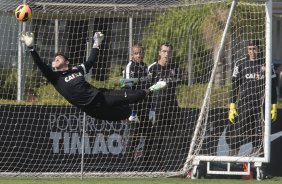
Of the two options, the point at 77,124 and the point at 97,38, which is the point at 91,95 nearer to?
the point at 97,38

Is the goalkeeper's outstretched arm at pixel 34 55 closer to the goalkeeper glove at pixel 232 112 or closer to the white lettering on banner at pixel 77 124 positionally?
the white lettering on banner at pixel 77 124

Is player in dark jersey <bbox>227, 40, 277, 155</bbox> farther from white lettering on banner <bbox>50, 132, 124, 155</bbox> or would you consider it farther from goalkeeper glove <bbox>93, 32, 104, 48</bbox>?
goalkeeper glove <bbox>93, 32, 104, 48</bbox>

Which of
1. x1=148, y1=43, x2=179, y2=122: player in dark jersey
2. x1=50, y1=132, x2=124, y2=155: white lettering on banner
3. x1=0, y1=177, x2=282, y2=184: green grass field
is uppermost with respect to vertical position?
x1=148, y1=43, x2=179, y2=122: player in dark jersey

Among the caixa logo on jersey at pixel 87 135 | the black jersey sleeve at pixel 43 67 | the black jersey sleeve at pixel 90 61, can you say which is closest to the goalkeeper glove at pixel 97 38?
the black jersey sleeve at pixel 90 61

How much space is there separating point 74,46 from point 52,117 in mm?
1626

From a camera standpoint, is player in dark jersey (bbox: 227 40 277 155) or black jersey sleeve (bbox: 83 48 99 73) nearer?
black jersey sleeve (bbox: 83 48 99 73)

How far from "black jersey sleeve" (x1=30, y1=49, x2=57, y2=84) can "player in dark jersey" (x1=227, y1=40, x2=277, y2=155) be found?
9.66 ft

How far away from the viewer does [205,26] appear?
18.4 metres

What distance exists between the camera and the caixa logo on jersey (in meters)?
15.6

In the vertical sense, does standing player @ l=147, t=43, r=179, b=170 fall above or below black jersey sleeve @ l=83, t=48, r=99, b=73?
below

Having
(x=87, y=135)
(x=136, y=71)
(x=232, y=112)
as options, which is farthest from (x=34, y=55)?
(x=232, y=112)

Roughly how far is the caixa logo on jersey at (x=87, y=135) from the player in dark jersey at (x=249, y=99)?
5.56ft

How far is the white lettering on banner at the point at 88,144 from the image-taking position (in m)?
15.5

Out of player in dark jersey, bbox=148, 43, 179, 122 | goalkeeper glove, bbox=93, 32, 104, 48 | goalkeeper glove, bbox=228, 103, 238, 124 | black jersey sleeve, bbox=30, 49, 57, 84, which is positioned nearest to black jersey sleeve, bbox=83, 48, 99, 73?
goalkeeper glove, bbox=93, 32, 104, 48
